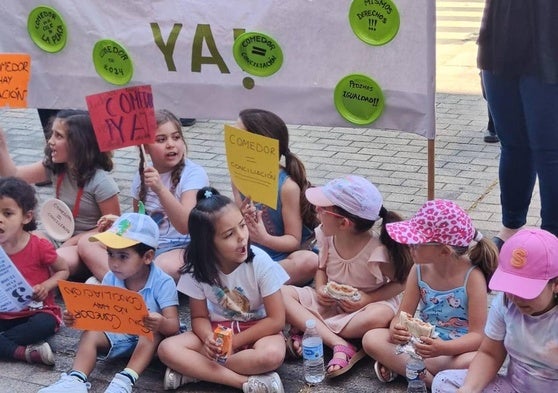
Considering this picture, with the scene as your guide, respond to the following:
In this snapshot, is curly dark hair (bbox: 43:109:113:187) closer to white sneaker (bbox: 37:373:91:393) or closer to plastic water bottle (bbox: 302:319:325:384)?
white sneaker (bbox: 37:373:91:393)

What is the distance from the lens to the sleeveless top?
3.73 metres

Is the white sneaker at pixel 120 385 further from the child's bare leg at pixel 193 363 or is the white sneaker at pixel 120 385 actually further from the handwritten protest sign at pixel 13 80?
the handwritten protest sign at pixel 13 80

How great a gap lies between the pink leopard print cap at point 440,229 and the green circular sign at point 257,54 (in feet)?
4.42

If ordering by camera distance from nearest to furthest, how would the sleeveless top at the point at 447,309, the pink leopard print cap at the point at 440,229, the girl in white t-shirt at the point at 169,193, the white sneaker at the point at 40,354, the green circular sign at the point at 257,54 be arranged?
the pink leopard print cap at the point at 440,229 < the sleeveless top at the point at 447,309 < the white sneaker at the point at 40,354 < the girl in white t-shirt at the point at 169,193 < the green circular sign at the point at 257,54

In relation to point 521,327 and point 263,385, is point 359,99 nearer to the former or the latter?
point 263,385

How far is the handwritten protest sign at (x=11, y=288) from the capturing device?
4.21 metres

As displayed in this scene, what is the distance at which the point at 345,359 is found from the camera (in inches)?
154

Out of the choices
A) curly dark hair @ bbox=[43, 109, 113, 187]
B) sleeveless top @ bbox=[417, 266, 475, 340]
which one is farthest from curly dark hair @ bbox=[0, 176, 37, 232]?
sleeveless top @ bbox=[417, 266, 475, 340]

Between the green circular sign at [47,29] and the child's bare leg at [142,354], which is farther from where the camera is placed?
the green circular sign at [47,29]

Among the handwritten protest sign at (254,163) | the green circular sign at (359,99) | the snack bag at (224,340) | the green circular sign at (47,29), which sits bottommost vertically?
the snack bag at (224,340)

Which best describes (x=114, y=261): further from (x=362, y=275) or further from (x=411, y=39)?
(x=411, y=39)

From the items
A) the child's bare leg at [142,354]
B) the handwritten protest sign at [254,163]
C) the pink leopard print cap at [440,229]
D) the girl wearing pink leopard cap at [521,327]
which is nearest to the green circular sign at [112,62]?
the handwritten protest sign at [254,163]

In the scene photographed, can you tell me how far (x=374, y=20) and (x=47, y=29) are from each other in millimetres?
1928

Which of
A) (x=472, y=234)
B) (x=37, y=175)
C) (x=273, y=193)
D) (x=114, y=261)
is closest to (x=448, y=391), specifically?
(x=472, y=234)
